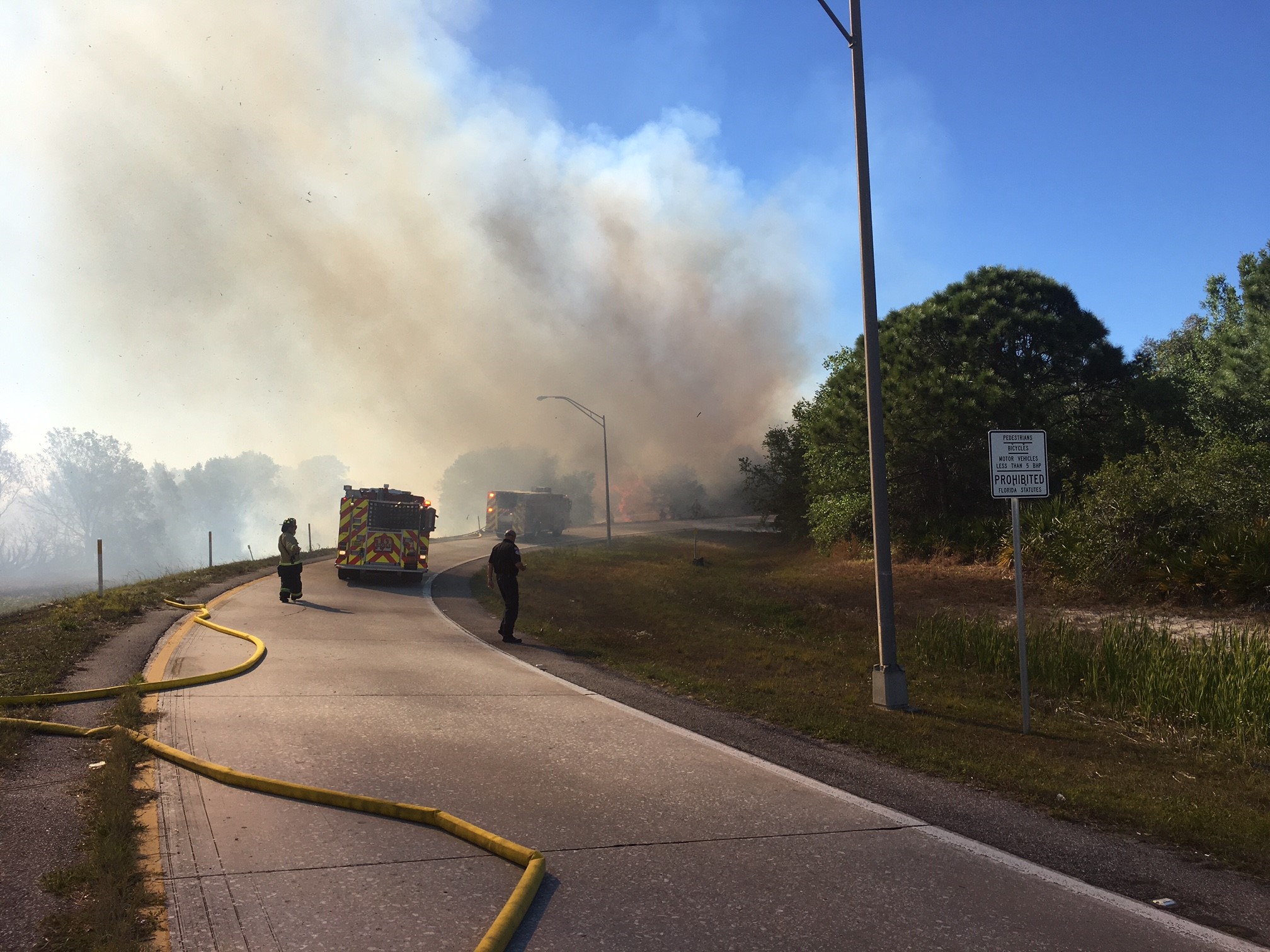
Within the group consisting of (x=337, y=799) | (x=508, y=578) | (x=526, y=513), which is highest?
(x=526, y=513)

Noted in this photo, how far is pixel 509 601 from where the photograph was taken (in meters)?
13.9

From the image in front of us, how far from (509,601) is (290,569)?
562 cm

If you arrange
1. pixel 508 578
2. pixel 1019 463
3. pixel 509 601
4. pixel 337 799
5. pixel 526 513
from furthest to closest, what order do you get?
pixel 526 513, pixel 508 578, pixel 509 601, pixel 1019 463, pixel 337 799

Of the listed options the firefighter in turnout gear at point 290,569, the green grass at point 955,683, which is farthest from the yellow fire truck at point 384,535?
the firefighter in turnout gear at point 290,569

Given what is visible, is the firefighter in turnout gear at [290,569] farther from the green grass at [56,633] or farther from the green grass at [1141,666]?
the green grass at [1141,666]

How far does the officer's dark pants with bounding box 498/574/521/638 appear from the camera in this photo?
13781mm

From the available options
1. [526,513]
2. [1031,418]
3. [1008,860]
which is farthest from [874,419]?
[526,513]

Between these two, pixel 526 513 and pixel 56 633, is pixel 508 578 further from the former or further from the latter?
pixel 526 513

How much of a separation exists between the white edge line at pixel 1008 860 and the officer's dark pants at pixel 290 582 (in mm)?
11174

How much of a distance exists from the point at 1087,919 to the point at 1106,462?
17.1 meters

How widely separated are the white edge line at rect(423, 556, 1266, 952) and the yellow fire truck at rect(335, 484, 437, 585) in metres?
16.3

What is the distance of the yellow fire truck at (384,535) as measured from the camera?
76.2 feet

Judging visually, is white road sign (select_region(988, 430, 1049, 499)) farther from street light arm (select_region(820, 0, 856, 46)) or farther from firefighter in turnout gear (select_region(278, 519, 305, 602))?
firefighter in turnout gear (select_region(278, 519, 305, 602))

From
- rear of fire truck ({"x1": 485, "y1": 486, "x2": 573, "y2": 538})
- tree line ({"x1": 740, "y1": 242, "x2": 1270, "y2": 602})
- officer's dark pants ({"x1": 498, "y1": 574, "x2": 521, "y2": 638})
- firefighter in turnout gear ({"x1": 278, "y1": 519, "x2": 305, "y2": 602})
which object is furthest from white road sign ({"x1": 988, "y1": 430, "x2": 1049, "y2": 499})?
rear of fire truck ({"x1": 485, "y1": 486, "x2": 573, "y2": 538})
